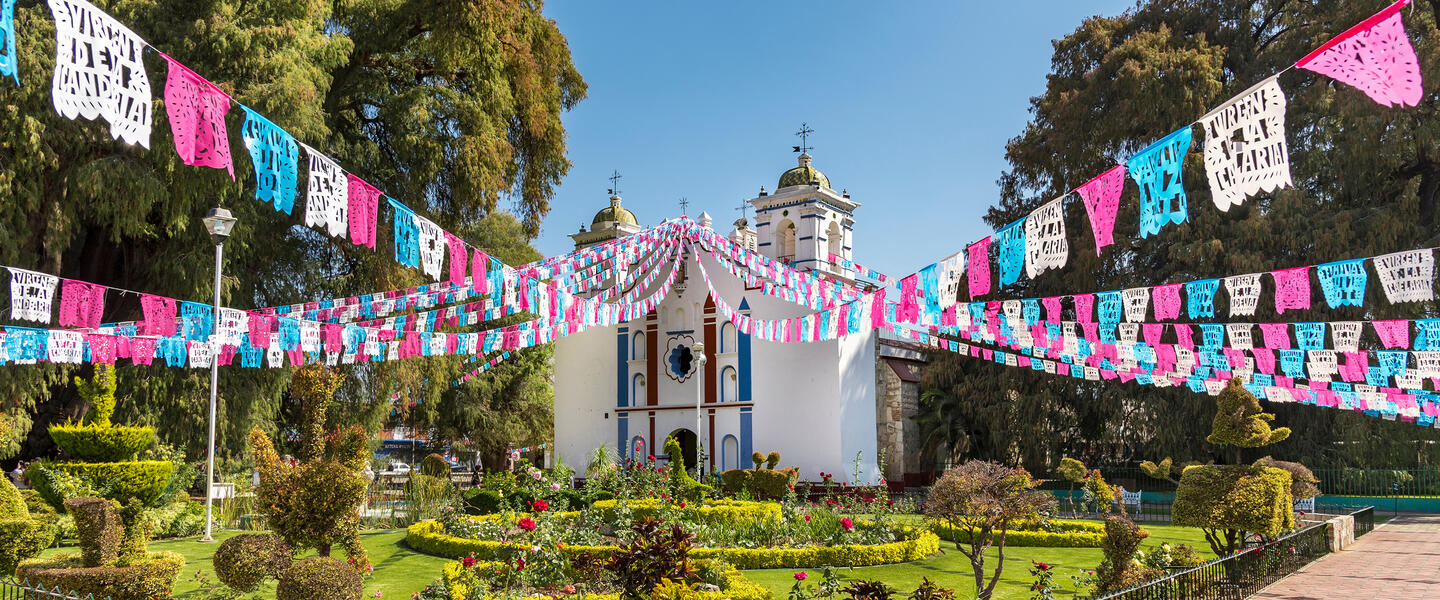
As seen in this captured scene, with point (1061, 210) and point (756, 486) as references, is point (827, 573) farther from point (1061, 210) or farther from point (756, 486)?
point (756, 486)

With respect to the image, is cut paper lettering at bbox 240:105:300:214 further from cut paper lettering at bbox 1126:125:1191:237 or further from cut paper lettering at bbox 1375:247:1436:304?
cut paper lettering at bbox 1375:247:1436:304

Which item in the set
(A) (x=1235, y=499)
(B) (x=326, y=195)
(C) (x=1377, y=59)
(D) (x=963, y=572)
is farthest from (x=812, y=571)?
(C) (x=1377, y=59)

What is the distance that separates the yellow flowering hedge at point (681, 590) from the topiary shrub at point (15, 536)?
15.9 ft

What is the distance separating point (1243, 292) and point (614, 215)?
2868cm

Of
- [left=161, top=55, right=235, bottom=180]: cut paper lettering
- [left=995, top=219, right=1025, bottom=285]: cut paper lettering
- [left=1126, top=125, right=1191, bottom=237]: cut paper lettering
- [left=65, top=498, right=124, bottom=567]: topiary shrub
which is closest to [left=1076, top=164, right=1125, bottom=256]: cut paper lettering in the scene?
[left=1126, top=125, right=1191, bottom=237]: cut paper lettering

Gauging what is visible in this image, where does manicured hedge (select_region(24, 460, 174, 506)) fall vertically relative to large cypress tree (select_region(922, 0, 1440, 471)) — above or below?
below

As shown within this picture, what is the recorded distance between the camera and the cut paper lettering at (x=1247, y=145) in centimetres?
768

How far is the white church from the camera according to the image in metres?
27.2

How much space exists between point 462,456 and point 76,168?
1207 inches

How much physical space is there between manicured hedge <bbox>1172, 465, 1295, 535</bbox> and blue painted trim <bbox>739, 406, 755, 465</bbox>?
16.7 metres

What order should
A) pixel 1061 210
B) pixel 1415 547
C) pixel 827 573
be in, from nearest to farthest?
pixel 827 573 → pixel 1061 210 → pixel 1415 547

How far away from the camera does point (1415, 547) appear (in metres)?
16.0

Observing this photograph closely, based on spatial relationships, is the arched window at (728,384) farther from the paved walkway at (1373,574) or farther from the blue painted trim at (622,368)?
the paved walkway at (1373,574)

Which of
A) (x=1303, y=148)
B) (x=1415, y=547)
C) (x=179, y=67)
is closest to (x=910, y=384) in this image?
(x=1303, y=148)
